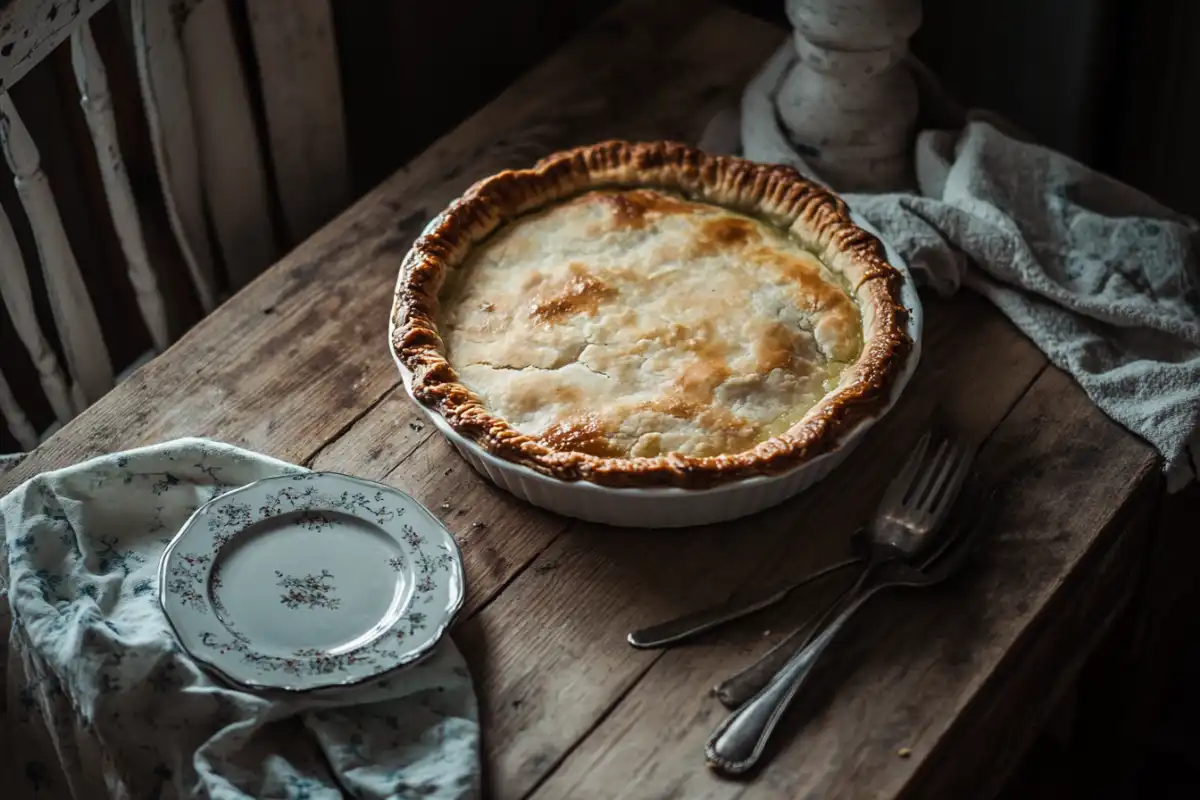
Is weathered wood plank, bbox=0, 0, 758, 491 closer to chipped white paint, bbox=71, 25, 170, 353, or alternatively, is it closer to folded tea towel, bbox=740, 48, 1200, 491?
chipped white paint, bbox=71, 25, 170, 353

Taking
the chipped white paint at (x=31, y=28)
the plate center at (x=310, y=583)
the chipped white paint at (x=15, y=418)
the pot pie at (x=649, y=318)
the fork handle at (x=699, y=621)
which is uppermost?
the chipped white paint at (x=31, y=28)

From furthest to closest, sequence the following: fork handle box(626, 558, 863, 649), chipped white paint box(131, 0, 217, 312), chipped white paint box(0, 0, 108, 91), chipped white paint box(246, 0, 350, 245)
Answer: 1. chipped white paint box(246, 0, 350, 245)
2. chipped white paint box(131, 0, 217, 312)
3. chipped white paint box(0, 0, 108, 91)
4. fork handle box(626, 558, 863, 649)

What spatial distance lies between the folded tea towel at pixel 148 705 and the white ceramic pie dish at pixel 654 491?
0.18 metres

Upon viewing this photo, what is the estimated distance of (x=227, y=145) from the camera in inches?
68.3

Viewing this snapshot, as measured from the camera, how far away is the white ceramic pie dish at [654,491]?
4.02 ft

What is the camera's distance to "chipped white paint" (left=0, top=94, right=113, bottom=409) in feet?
4.83

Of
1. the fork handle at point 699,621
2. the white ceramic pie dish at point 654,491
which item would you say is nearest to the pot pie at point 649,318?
the white ceramic pie dish at point 654,491

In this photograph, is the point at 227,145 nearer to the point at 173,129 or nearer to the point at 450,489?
the point at 173,129

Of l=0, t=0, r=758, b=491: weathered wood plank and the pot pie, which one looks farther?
l=0, t=0, r=758, b=491: weathered wood plank

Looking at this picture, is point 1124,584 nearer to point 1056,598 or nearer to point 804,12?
point 1056,598

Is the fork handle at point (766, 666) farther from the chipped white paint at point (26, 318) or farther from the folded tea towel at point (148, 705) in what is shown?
the chipped white paint at point (26, 318)

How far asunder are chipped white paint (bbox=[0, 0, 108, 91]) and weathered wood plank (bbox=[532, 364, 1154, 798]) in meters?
0.87

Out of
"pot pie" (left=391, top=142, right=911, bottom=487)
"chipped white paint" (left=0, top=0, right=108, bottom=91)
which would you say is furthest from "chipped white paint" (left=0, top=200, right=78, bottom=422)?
"pot pie" (left=391, top=142, right=911, bottom=487)

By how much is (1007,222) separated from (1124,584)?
42 centimetres
